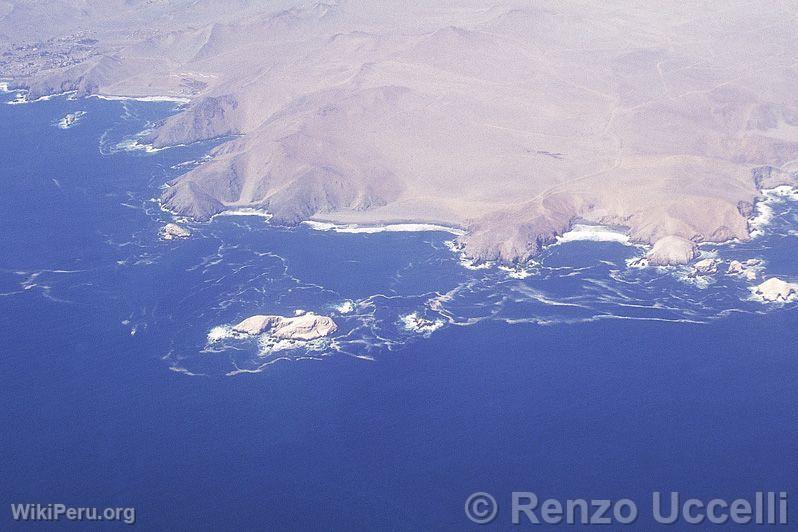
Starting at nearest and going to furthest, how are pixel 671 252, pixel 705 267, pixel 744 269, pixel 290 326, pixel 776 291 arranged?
pixel 290 326, pixel 776 291, pixel 744 269, pixel 705 267, pixel 671 252

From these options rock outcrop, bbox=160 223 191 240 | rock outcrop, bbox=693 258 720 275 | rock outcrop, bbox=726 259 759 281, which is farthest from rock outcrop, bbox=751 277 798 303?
rock outcrop, bbox=160 223 191 240

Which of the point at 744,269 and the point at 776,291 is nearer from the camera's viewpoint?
the point at 776,291

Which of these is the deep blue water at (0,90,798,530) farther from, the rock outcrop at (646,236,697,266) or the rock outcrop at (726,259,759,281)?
the rock outcrop at (646,236,697,266)

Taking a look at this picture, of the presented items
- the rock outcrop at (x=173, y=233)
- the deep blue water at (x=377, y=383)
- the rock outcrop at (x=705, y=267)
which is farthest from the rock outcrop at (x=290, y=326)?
the rock outcrop at (x=705, y=267)

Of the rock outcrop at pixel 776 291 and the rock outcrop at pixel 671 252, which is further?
the rock outcrop at pixel 671 252

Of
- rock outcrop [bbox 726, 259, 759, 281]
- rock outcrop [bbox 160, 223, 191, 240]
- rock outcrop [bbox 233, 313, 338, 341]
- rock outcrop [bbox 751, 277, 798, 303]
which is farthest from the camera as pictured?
rock outcrop [bbox 160, 223, 191, 240]

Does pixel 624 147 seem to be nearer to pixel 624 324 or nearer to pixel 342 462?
pixel 624 324

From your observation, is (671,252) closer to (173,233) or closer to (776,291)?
(776,291)

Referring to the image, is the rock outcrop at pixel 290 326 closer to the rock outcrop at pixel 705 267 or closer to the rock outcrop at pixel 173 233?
the rock outcrop at pixel 173 233

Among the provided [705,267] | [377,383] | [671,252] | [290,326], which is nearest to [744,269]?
[705,267]
